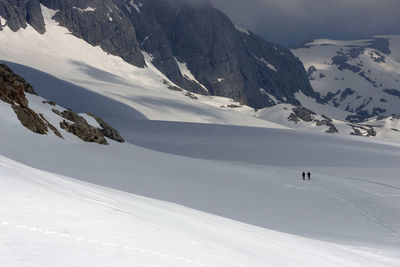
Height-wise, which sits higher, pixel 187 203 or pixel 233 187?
pixel 233 187

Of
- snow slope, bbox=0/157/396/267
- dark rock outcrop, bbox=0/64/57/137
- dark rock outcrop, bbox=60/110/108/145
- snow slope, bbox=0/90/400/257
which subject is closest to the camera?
snow slope, bbox=0/157/396/267

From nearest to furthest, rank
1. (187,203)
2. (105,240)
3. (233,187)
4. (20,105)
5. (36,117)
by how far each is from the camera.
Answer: (105,240), (187,203), (233,187), (36,117), (20,105)

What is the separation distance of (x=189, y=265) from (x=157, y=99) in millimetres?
174265

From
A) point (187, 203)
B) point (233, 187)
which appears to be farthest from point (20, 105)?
point (187, 203)

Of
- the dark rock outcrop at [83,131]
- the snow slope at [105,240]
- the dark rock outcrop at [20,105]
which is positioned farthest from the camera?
the dark rock outcrop at [83,131]

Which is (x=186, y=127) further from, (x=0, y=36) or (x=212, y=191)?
(x=0, y=36)

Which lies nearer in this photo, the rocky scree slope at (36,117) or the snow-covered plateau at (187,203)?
the snow-covered plateau at (187,203)

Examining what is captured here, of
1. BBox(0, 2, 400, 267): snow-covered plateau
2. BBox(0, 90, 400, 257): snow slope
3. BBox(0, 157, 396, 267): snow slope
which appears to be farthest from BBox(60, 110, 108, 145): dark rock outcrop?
BBox(0, 157, 396, 267): snow slope

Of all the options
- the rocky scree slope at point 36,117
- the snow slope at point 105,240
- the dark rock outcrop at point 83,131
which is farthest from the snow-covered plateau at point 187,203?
the dark rock outcrop at point 83,131

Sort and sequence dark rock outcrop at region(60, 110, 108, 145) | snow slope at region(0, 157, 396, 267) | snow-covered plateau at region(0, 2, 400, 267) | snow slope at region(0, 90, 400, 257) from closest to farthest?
1. snow slope at region(0, 157, 396, 267)
2. snow-covered plateau at region(0, 2, 400, 267)
3. snow slope at region(0, 90, 400, 257)
4. dark rock outcrop at region(60, 110, 108, 145)

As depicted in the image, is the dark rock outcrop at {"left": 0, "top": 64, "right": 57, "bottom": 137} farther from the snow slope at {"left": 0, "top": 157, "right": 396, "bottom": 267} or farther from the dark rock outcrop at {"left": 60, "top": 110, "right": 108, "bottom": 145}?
the snow slope at {"left": 0, "top": 157, "right": 396, "bottom": 267}

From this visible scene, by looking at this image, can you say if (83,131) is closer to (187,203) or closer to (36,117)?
(36,117)

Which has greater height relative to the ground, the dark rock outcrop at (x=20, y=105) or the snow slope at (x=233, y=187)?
the dark rock outcrop at (x=20, y=105)

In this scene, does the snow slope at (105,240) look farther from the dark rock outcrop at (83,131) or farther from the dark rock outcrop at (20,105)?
the dark rock outcrop at (83,131)
